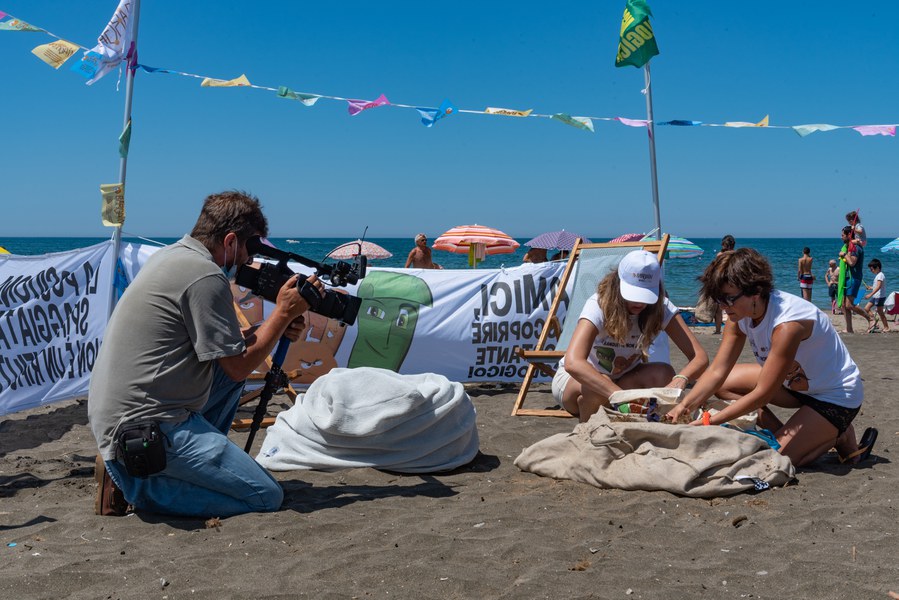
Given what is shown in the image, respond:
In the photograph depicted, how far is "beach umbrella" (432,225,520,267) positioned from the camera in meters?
14.9

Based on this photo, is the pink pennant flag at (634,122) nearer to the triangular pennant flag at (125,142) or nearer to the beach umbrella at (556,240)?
the triangular pennant flag at (125,142)

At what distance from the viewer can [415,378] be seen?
4.20 meters

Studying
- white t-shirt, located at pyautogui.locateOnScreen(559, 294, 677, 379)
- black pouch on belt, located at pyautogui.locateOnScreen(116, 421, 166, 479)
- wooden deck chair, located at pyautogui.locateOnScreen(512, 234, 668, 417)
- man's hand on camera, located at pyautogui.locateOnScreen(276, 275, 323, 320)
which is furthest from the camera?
wooden deck chair, located at pyautogui.locateOnScreen(512, 234, 668, 417)

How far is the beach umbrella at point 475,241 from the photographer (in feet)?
48.7

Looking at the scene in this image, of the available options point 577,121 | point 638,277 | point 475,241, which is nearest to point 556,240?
point 475,241

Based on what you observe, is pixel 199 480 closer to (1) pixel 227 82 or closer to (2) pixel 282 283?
(2) pixel 282 283

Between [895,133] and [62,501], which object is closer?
[62,501]

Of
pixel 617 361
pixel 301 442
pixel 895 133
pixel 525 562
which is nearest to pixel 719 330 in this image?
pixel 895 133

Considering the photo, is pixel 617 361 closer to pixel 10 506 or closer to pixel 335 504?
pixel 335 504

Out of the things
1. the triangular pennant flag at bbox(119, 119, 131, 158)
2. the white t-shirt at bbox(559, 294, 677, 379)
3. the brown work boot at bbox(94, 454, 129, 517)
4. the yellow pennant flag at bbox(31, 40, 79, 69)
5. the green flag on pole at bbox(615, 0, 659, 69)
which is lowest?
the brown work boot at bbox(94, 454, 129, 517)

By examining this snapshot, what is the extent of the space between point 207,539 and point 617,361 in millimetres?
2357

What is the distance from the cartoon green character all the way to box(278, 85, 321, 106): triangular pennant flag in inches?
76.1

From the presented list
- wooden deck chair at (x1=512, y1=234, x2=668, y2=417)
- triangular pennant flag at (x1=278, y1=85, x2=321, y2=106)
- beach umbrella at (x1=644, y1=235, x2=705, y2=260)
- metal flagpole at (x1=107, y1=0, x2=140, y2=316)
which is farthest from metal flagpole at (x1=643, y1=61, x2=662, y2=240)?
beach umbrella at (x1=644, y1=235, x2=705, y2=260)

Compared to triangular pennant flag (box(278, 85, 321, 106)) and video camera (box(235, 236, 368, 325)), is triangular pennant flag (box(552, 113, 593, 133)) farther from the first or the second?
video camera (box(235, 236, 368, 325))
